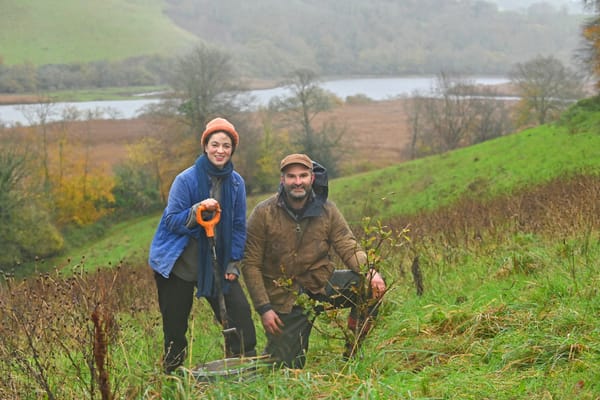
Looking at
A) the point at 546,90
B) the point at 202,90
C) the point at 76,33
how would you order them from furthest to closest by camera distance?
1. the point at 76,33
2. the point at 546,90
3. the point at 202,90

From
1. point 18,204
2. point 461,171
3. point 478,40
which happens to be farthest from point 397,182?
point 478,40

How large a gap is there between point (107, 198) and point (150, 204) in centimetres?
275

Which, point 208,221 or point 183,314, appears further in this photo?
point 183,314

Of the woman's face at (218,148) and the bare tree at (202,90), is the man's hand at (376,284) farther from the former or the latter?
the bare tree at (202,90)

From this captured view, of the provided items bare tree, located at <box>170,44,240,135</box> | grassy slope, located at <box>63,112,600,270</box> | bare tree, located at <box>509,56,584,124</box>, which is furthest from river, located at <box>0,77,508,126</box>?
grassy slope, located at <box>63,112,600,270</box>

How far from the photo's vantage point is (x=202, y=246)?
412 centimetres

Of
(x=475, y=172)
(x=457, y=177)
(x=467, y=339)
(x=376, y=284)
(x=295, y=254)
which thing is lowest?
(x=457, y=177)

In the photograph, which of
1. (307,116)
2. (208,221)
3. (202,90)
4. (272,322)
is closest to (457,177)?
(307,116)

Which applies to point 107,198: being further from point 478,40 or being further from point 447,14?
point 447,14

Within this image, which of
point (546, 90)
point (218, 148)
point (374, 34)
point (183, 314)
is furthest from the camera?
point (374, 34)

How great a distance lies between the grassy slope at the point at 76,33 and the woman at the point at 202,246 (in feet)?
301

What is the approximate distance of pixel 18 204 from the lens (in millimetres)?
27750

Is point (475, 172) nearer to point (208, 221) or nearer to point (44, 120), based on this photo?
point (208, 221)

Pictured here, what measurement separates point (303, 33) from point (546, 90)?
113 meters
